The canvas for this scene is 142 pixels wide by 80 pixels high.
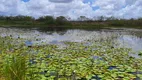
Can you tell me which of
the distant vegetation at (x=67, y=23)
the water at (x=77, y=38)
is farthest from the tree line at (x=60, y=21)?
the water at (x=77, y=38)

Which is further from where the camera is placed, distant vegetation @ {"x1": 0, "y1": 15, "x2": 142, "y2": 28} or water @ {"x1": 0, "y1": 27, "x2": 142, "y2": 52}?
distant vegetation @ {"x1": 0, "y1": 15, "x2": 142, "y2": 28}

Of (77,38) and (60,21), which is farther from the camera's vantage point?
(60,21)

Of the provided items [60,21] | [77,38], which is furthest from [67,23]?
[77,38]

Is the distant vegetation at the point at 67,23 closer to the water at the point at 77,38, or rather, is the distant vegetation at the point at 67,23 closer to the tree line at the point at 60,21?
the tree line at the point at 60,21

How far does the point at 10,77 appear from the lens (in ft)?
13.1

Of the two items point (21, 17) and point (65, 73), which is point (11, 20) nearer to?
point (21, 17)

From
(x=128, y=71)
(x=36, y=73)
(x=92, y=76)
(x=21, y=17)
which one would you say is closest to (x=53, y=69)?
(x=36, y=73)

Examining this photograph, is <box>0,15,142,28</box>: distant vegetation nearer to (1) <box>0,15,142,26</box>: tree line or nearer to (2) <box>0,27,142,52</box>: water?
(1) <box>0,15,142,26</box>: tree line

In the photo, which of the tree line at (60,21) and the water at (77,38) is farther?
the tree line at (60,21)

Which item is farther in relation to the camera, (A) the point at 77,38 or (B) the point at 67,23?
(B) the point at 67,23

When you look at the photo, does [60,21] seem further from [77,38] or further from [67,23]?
[77,38]

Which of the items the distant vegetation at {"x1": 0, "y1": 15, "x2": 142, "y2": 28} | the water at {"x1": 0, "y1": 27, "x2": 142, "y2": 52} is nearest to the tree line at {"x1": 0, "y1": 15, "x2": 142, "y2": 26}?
the distant vegetation at {"x1": 0, "y1": 15, "x2": 142, "y2": 28}

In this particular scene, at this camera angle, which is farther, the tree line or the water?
the tree line

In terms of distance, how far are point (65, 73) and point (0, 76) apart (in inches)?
79.4
